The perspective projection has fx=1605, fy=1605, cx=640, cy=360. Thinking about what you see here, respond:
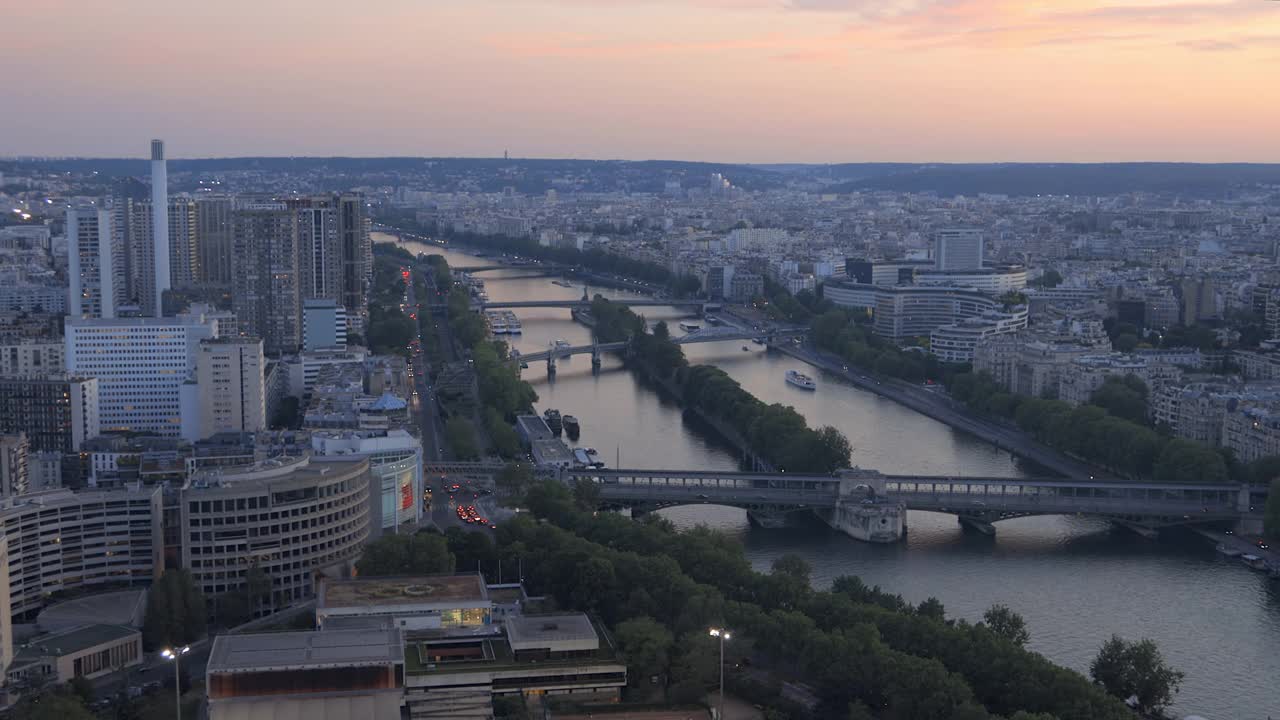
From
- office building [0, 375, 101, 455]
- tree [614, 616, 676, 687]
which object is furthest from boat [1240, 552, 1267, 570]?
office building [0, 375, 101, 455]

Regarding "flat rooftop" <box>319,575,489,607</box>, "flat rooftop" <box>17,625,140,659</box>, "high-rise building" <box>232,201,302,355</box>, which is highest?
"high-rise building" <box>232,201,302,355</box>

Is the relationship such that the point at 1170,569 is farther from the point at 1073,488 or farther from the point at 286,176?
the point at 286,176

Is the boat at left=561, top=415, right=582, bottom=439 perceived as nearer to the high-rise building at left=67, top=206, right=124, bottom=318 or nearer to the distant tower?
the high-rise building at left=67, top=206, right=124, bottom=318

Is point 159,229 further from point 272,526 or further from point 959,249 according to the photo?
point 959,249

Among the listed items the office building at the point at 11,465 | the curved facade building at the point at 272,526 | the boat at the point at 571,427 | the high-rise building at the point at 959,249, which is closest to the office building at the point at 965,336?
the boat at the point at 571,427

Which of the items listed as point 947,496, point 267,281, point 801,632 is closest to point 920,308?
point 267,281

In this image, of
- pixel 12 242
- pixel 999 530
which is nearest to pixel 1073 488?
pixel 999 530
